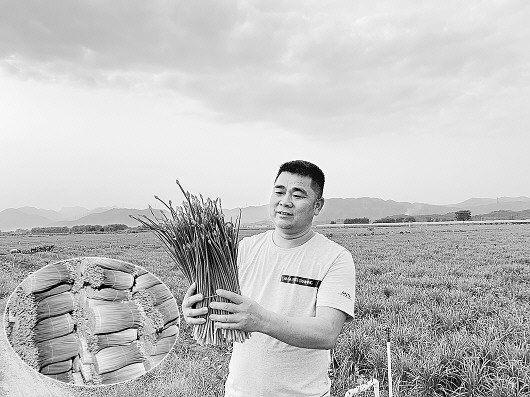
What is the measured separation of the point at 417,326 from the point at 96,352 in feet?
12.8

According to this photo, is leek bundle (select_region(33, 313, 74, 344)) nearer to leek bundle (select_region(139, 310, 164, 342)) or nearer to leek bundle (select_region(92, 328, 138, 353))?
leek bundle (select_region(92, 328, 138, 353))

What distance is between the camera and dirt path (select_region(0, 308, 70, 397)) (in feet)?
15.5

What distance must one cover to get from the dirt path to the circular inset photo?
1.08 metres

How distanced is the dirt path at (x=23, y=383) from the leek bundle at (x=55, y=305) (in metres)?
1.25

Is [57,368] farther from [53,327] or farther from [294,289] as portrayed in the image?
[294,289]

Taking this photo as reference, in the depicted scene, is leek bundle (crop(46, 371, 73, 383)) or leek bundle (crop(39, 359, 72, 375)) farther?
leek bundle (crop(46, 371, 73, 383))

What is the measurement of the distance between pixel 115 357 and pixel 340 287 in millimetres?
2558

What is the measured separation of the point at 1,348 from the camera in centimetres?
582

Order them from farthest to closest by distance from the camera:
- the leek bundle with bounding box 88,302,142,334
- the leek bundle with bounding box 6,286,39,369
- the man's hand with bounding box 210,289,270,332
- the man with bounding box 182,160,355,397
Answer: the leek bundle with bounding box 88,302,142,334 → the leek bundle with bounding box 6,286,39,369 → the man with bounding box 182,160,355,397 → the man's hand with bounding box 210,289,270,332

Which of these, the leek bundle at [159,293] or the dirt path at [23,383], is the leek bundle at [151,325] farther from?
the dirt path at [23,383]

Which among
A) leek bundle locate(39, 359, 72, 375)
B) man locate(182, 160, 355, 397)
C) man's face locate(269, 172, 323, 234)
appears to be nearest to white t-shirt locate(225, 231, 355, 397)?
man locate(182, 160, 355, 397)

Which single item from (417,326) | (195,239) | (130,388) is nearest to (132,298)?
(130,388)

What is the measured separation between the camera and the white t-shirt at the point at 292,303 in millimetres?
1951

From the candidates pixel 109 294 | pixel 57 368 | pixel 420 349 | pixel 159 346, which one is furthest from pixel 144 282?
pixel 420 349
